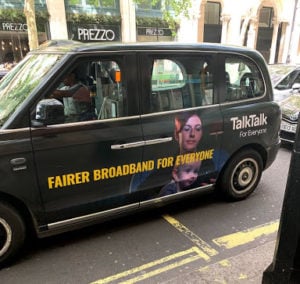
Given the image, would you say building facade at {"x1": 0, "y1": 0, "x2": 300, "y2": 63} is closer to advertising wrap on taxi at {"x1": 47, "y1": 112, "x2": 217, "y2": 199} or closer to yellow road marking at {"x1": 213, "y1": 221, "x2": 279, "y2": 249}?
advertising wrap on taxi at {"x1": 47, "y1": 112, "x2": 217, "y2": 199}

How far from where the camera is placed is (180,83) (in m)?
3.45

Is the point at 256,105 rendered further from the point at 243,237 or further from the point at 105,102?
the point at 105,102

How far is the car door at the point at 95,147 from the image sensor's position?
2812mm

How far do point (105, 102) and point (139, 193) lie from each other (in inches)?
39.4

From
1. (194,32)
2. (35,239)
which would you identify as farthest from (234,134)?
(194,32)

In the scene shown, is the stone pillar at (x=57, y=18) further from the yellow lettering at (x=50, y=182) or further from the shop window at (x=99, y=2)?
the yellow lettering at (x=50, y=182)

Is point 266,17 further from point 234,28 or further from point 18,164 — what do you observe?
point 18,164

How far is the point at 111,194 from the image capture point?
318 centimetres

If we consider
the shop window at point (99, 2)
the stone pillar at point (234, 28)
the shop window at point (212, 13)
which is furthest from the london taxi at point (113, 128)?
the shop window at point (212, 13)

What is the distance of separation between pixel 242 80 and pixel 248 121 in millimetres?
502

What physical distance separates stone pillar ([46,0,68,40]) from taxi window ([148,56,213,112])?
14522 mm

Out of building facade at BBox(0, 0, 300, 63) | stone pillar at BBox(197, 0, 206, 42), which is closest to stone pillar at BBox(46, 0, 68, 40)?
building facade at BBox(0, 0, 300, 63)

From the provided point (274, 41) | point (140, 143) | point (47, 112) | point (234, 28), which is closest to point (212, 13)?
point (234, 28)

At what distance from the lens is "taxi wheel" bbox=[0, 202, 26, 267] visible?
2.77 meters
